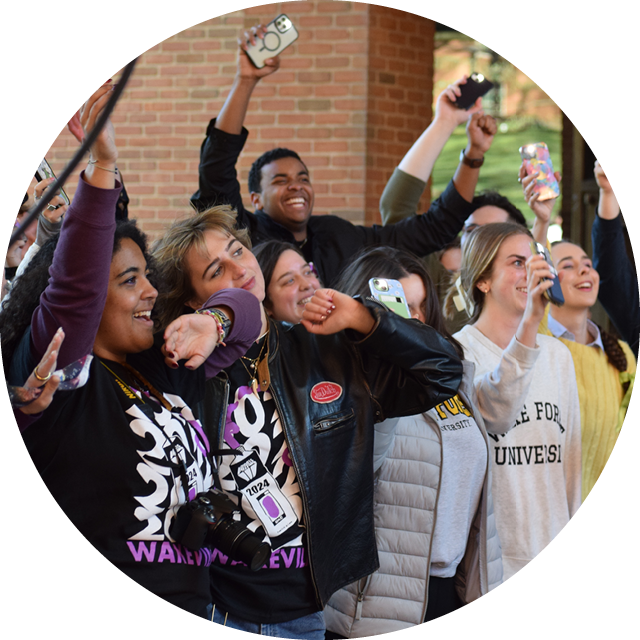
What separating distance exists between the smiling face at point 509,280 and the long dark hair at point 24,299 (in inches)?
38.1

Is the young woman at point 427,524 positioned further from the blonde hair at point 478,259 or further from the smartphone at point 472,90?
the smartphone at point 472,90

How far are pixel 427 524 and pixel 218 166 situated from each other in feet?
3.27

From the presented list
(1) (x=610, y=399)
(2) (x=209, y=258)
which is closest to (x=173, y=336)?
(2) (x=209, y=258)

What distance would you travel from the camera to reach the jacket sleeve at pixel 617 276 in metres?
1.93

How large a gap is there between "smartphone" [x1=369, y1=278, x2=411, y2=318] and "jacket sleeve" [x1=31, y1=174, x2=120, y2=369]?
593 millimetres

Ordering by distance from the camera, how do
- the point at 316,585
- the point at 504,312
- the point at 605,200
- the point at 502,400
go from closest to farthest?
the point at 316,585, the point at 502,400, the point at 504,312, the point at 605,200

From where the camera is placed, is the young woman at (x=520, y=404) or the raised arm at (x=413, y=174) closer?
the young woman at (x=520, y=404)

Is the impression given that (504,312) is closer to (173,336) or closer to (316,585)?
(316,585)

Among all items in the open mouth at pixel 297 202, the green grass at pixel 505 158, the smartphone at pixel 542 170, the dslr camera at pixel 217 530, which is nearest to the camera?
the dslr camera at pixel 217 530

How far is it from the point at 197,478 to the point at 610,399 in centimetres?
119

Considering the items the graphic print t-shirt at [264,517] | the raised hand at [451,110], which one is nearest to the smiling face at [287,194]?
the raised hand at [451,110]

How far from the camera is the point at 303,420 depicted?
4.27ft

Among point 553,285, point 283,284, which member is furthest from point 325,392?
point 553,285

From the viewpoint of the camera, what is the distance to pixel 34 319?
1.08m
